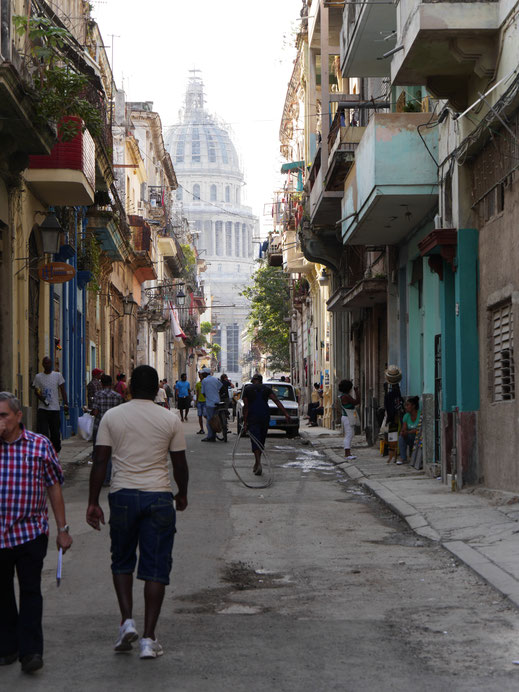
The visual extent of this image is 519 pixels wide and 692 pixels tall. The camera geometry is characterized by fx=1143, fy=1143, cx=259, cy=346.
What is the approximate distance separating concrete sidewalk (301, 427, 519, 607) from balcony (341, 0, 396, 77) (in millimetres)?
7309

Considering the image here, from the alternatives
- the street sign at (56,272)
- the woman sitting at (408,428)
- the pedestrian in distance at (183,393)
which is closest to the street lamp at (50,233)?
the street sign at (56,272)

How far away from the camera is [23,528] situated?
5.87m

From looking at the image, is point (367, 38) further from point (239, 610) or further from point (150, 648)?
point (150, 648)

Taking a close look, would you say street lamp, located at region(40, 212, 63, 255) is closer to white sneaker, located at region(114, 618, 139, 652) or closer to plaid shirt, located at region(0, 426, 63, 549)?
plaid shirt, located at region(0, 426, 63, 549)

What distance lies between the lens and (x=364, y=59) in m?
20.8

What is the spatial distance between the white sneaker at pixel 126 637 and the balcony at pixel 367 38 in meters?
13.7

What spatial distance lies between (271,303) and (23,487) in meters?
58.2

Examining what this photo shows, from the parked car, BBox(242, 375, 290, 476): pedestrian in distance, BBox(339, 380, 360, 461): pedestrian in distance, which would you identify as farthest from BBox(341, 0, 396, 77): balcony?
the parked car

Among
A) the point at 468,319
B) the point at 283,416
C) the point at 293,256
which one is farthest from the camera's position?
the point at 293,256

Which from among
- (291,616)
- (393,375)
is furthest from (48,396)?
(291,616)

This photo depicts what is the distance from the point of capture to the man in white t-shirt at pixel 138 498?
6.27 metres

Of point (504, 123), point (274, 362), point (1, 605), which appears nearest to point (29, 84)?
point (504, 123)

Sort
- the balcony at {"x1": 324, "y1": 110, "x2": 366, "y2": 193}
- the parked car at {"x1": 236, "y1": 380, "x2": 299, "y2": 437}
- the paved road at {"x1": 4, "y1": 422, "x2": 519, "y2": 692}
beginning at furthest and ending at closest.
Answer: the parked car at {"x1": 236, "y1": 380, "x2": 299, "y2": 437} < the balcony at {"x1": 324, "y1": 110, "x2": 366, "y2": 193} < the paved road at {"x1": 4, "y1": 422, "x2": 519, "y2": 692}

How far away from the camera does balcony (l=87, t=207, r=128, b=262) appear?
2933 cm
